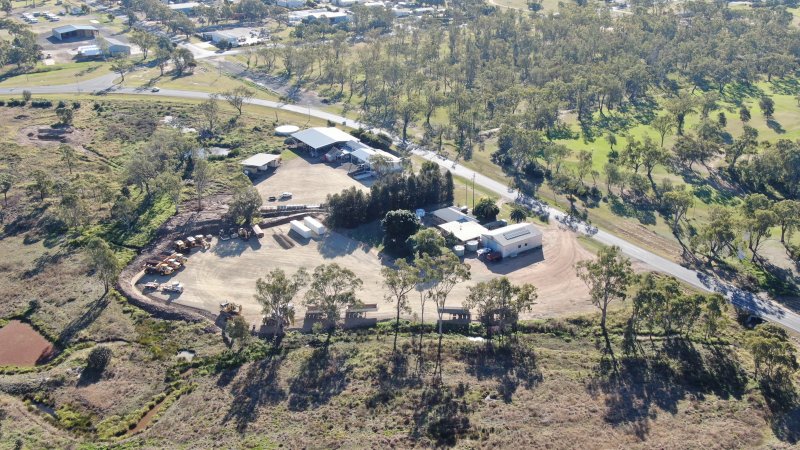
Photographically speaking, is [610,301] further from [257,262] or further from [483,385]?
[257,262]

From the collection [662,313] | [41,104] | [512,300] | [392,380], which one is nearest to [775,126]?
[662,313]

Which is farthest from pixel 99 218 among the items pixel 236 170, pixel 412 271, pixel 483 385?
pixel 483 385

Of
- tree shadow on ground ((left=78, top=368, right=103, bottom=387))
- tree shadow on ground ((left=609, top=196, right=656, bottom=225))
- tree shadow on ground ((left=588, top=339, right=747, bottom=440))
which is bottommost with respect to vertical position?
tree shadow on ground ((left=78, top=368, right=103, bottom=387))

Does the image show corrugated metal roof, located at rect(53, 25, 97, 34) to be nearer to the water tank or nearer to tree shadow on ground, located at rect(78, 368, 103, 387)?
the water tank

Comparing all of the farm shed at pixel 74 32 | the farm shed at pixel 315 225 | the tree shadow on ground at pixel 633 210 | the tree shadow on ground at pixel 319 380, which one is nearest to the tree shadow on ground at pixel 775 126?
the tree shadow on ground at pixel 633 210

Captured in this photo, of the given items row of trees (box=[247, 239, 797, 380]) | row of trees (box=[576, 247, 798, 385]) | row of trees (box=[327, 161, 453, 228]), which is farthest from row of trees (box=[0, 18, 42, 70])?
row of trees (box=[576, 247, 798, 385])

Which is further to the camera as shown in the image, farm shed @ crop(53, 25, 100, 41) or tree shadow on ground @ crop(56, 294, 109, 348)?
farm shed @ crop(53, 25, 100, 41)

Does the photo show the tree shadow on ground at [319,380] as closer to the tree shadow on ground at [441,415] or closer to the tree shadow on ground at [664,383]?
the tree shadow on ground at [441,415]
